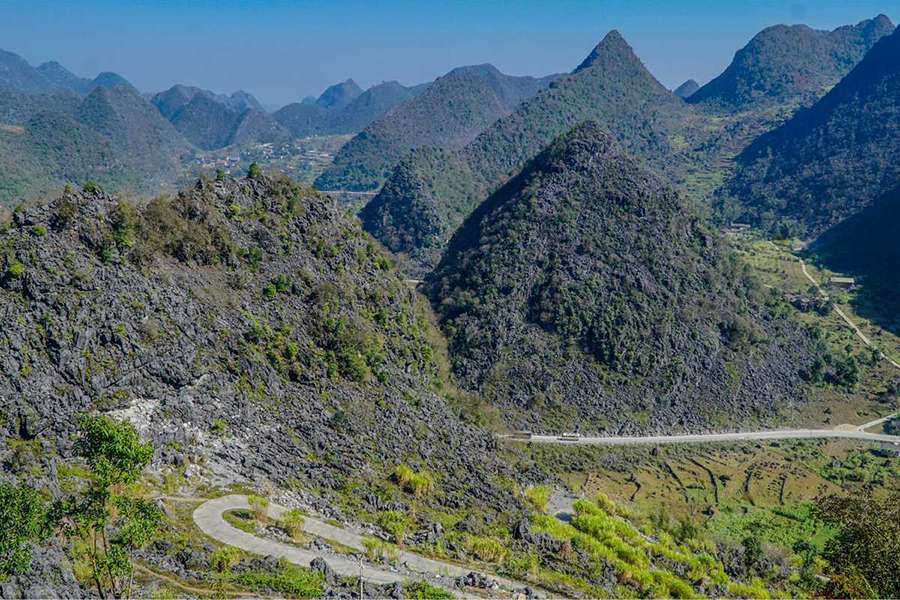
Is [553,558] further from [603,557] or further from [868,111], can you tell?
[868,111]

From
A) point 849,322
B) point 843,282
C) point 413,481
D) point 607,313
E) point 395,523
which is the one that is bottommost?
point 849,322

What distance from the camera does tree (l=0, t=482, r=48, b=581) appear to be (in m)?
15.1

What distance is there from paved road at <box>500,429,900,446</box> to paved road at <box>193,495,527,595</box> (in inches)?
1250

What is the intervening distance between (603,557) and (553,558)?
9.85 feet

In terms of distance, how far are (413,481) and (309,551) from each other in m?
11.2

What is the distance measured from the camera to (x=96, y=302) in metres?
33.9

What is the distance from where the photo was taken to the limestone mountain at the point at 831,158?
149m

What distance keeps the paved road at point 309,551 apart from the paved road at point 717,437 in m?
31.8

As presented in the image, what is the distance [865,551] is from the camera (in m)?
32.9

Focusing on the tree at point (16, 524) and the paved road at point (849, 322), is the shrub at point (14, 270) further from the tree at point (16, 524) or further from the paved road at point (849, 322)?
the paved road at point (849, 322)

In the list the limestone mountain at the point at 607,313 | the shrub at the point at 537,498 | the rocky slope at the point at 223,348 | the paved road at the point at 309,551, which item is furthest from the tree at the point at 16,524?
the limestone mountain at the point at 607,313

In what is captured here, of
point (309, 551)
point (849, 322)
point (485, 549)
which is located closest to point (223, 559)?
point (309, 551)

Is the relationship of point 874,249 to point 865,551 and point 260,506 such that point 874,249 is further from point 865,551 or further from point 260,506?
point 260,506

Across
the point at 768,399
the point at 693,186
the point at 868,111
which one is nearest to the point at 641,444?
the point at 768,399
